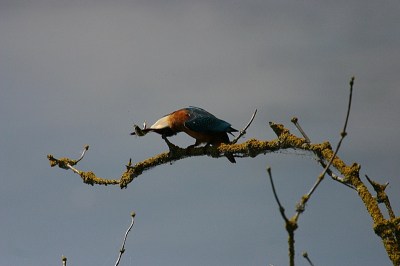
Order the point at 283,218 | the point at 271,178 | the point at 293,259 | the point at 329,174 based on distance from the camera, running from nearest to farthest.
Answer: the point at 271,178, the point at 283,218, the point at 293,259, the point at 329,174

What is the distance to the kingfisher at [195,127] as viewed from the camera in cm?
692

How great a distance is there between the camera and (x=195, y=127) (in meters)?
6.97

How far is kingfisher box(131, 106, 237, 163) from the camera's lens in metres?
6.92

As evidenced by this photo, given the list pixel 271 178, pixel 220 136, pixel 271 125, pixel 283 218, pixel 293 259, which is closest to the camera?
pixel 271 178

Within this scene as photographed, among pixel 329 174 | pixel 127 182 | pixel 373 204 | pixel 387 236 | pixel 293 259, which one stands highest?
pixel 127 182

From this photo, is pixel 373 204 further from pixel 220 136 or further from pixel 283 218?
pixel 220 136

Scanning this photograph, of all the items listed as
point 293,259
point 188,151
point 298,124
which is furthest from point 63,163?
point 293,259

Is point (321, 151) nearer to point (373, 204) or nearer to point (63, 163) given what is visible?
point (373, 204)

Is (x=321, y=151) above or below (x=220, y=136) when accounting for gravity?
below

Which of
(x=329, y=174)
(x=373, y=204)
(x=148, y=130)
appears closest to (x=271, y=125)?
(x=329, y=174)

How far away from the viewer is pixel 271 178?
8.19 ft

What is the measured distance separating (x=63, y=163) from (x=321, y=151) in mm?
3972

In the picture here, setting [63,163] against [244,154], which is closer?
[244,154]

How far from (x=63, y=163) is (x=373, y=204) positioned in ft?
14.7
